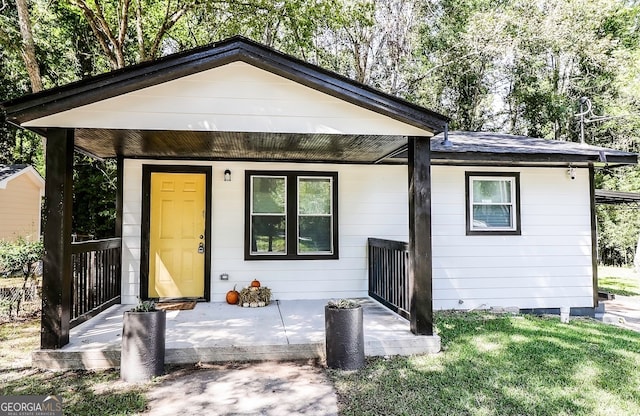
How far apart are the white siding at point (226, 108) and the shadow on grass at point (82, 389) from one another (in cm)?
241

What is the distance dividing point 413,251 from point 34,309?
6.12 meters

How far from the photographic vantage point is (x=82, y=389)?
3479 millimetres

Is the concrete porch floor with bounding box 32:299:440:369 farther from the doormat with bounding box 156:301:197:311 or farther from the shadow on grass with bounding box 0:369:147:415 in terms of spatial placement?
the doormat with bounding box 156:301:197:311

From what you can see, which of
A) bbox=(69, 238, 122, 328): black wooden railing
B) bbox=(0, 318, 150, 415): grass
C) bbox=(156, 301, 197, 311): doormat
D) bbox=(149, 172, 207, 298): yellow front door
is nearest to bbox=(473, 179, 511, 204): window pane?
bbox=(149, 172, 207, 298): yellow front door

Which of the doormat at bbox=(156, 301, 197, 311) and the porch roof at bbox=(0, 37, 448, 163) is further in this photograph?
the doormat at bbox=(156, 301, 197, 311)

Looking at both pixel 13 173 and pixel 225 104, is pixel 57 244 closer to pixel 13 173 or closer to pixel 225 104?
pixel 225 104

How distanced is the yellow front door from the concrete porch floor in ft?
3.03

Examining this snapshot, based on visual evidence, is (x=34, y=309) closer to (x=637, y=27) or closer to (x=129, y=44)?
(x=129, y=44)

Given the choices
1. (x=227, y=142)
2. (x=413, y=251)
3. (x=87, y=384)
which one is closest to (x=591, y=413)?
(x=413, y=251)

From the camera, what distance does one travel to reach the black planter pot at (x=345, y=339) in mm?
3965

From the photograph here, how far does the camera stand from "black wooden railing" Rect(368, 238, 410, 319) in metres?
5.18

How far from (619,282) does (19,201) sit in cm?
1830

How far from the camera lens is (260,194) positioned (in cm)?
659

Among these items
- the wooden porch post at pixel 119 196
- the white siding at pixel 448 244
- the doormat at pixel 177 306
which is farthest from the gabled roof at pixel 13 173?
the white siding at pixel 448 244
